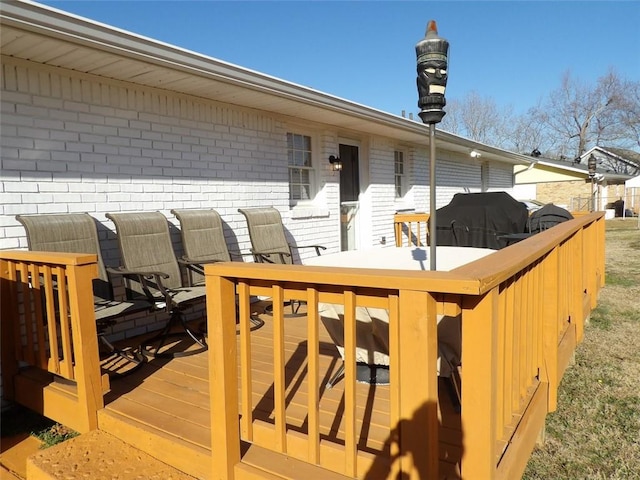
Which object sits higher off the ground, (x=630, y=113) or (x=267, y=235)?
(x=630, y=113)

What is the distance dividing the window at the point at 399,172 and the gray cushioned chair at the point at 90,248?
573 cm

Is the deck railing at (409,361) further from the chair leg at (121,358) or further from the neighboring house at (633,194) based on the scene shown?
the neighboring house at (633,194)

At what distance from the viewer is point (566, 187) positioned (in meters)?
22.6

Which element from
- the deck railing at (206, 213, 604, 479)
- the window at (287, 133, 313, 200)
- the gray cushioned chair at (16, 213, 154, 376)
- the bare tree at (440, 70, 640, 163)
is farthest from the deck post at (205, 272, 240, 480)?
the bare tree at (440, 70, 640, 163)

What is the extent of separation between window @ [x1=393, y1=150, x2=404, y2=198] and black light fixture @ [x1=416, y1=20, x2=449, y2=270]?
540cm

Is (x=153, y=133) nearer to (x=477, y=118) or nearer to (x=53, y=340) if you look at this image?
(x=53, y=340)

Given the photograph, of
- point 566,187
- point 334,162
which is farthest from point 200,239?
point 566,187

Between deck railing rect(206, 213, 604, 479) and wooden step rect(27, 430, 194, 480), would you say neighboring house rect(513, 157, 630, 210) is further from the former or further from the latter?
wooden step rect(27, 430, 194, 480)

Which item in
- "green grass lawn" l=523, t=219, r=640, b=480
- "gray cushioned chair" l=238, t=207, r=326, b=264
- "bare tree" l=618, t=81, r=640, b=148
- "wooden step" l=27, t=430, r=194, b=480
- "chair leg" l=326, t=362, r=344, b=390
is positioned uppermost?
"bare tree" l=618, t=81, r=640, b=148

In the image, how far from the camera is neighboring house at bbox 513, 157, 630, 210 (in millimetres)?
21328

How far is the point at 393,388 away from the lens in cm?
137

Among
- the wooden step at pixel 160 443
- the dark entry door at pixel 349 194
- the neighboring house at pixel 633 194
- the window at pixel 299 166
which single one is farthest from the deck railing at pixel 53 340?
the neighboring house at pixel 633 194

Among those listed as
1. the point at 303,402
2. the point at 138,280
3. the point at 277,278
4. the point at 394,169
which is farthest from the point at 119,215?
the point at 394,169

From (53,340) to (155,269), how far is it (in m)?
1.15
